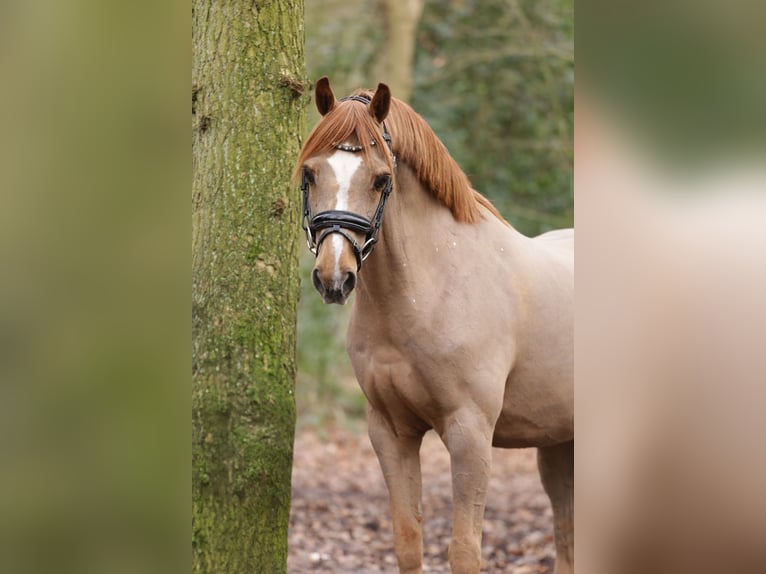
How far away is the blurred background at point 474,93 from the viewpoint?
8.75 meters

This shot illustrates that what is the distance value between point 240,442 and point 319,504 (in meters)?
3.69

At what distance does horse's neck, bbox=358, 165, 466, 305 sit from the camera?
3297 mm

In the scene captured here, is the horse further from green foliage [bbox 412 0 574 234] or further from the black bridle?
green foliage [bbox 412 0 574 234]

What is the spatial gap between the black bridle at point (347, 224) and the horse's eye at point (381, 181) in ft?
0.04

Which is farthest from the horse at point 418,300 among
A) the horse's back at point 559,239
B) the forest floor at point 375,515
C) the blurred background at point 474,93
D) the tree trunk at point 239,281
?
the blurred background at point 474,93

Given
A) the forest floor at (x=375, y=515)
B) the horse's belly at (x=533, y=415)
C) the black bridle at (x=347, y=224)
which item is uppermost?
the black bridle at (x=347, y=224)

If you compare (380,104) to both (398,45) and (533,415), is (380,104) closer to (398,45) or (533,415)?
(533,415)

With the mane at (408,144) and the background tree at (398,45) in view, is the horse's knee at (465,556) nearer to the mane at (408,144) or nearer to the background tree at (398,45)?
the mane at (408,144)

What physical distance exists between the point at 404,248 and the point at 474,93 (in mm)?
6201

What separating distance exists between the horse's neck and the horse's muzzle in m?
0.48

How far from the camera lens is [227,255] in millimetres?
3357

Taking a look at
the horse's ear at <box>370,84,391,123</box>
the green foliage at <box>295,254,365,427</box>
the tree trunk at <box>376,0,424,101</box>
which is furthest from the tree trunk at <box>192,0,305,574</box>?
the green foliage at <box>295,254,365,427</box>
